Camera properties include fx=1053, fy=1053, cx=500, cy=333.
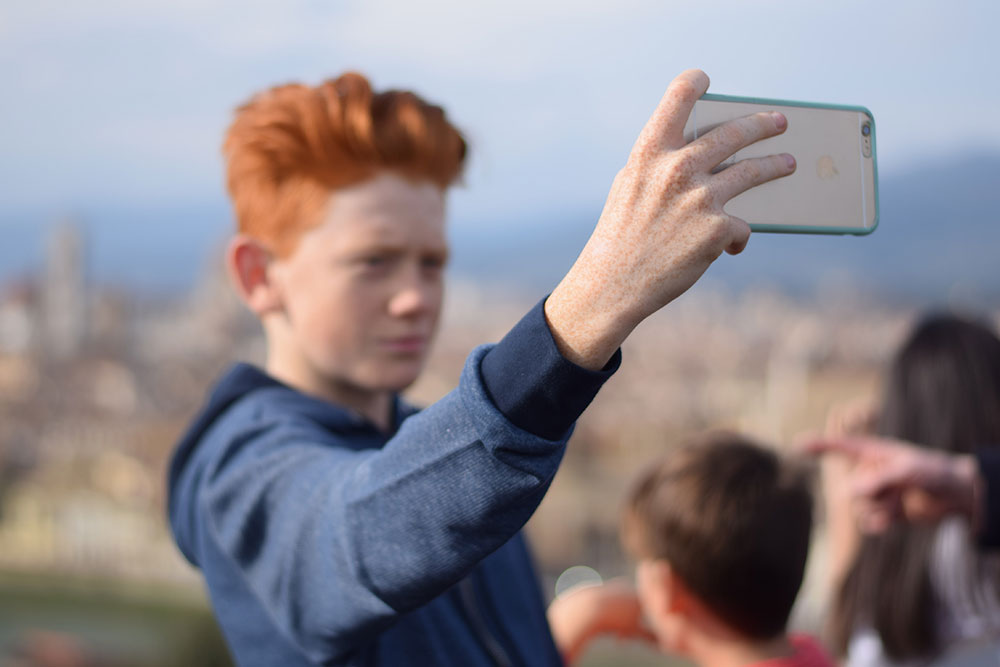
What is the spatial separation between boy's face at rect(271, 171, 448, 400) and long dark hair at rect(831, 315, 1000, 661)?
0.97 meters

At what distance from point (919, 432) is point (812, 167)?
1.12m

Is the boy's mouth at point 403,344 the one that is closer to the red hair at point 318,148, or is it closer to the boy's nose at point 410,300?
the boy's nose at point 410,300

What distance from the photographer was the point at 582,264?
1.89ft

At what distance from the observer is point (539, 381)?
57cm

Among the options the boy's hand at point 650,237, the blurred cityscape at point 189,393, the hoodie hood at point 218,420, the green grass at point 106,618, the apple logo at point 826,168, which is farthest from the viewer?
the blurred cityscape at point 189,393

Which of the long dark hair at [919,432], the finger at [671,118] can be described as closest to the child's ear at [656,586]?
the long dark hair at [919,432]

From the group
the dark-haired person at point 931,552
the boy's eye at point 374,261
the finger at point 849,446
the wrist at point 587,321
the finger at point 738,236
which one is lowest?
the dark-haired person at point 931,552

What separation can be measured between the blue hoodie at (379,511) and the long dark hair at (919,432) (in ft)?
2.58

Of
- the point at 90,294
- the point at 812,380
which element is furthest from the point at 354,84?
the point at 90,294

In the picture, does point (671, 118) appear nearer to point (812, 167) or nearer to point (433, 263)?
point (812, 167)

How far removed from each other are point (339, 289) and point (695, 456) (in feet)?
1.81

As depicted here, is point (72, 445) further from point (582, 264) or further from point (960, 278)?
point (582, 264)

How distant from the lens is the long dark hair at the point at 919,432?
1.60 m

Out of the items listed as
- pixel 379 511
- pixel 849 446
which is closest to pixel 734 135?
pixel 379 511
